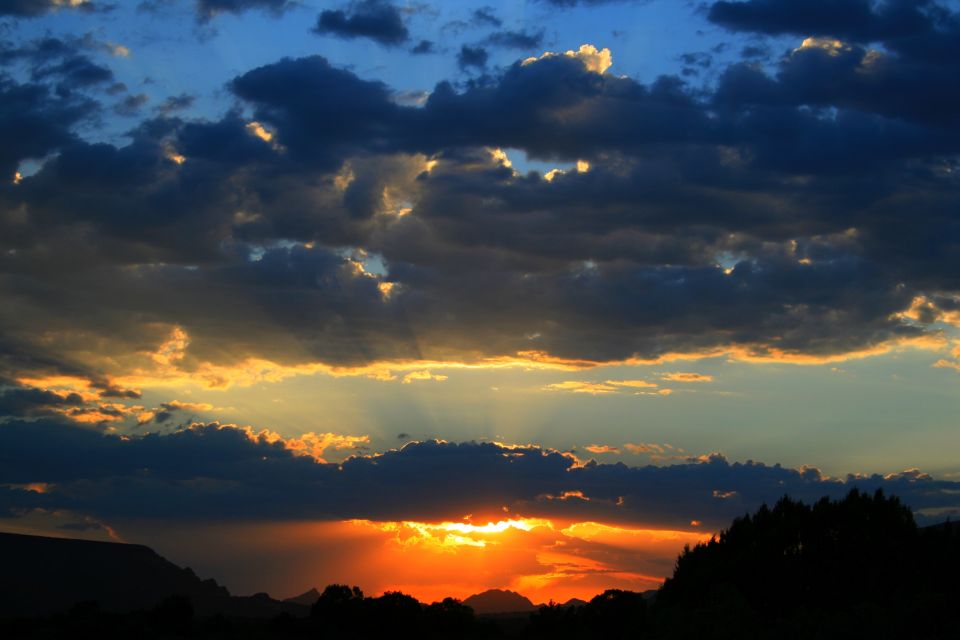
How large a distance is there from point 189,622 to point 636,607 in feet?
119

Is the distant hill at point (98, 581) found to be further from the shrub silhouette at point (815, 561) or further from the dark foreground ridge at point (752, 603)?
the shrub silhouette at point (815, 561)

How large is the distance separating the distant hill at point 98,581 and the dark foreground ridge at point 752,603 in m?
49.5

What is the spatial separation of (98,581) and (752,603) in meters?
117

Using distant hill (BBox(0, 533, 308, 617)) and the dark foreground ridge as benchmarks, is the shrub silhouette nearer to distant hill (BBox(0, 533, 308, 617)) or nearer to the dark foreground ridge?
the dark foreground ridge

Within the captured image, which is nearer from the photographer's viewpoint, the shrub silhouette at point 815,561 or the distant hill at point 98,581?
the shrub silhouette at point 815,561

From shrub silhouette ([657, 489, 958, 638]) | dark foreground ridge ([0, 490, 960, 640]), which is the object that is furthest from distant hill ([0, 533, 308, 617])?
shrub silhouette ([657, 489, 958, 638])

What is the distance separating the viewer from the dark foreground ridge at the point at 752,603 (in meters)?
42.9

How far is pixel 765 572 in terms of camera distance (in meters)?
63.0

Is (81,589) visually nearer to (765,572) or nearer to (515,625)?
(515,625)

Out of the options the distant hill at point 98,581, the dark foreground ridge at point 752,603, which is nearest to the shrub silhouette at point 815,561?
the dark foreground ridge at point 752,603

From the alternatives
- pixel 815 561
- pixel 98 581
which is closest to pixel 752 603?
pixel 815 561

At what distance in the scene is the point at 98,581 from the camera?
152 metres

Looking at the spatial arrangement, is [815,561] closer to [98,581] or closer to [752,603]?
[752,603]

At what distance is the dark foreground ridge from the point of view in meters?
42.9
